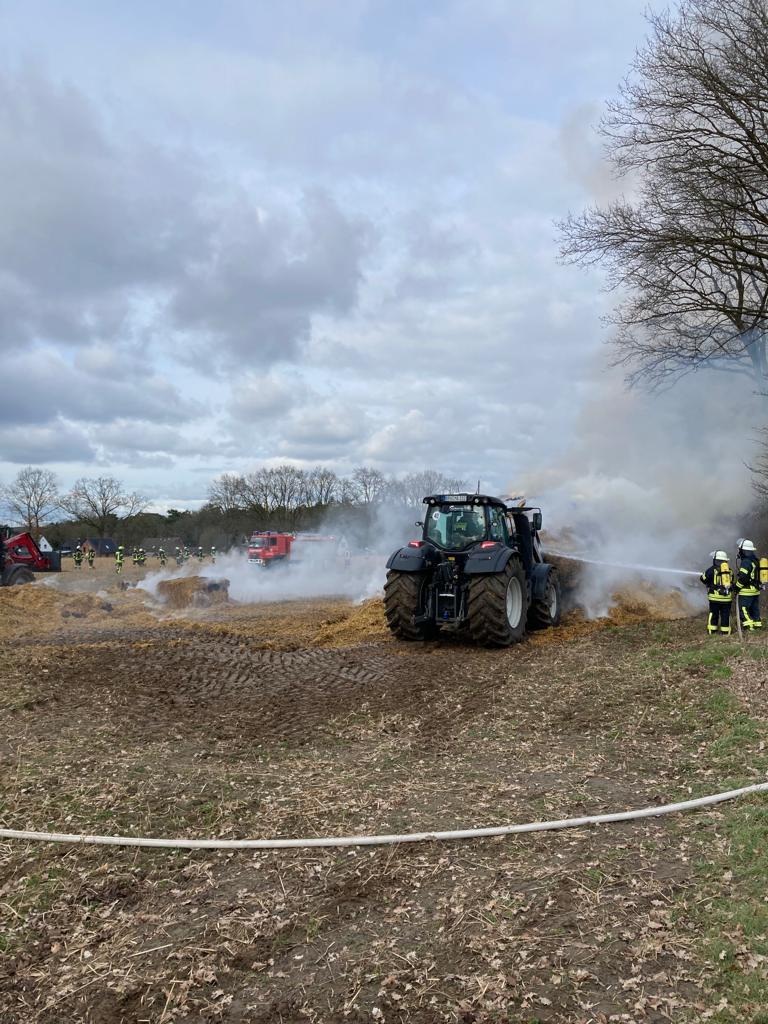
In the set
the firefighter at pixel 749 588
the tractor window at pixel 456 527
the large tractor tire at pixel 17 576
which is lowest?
the large tractor tire at pixel 17 576

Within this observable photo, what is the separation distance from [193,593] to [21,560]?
8110 millimetres

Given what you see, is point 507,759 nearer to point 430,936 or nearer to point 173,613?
point 430,936

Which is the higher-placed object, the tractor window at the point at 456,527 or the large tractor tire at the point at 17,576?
the tractor window at the point at 456,527

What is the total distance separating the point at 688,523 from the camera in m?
18.0

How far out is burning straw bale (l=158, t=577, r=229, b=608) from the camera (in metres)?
23.6

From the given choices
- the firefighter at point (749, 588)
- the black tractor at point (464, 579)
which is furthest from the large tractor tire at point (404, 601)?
the firefighter at point (749, 588)

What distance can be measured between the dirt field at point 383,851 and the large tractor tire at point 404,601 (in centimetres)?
224

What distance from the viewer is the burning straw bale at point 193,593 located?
2361 centimetres

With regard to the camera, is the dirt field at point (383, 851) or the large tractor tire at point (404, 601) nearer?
the dirt field at point (383, 851)

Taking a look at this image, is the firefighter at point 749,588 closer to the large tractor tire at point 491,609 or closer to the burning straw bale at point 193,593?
the large tractor tire at point 491,609

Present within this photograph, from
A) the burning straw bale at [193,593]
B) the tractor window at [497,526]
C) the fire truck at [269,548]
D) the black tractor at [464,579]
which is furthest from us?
the fire truck at [269,548]

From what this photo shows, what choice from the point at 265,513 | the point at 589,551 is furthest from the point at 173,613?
the point at 265,513

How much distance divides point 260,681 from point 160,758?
3113 mm

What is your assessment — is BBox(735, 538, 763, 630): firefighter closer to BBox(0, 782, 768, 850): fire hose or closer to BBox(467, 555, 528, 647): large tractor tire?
BBox(467, 555, 528, 647): large tractor tire
